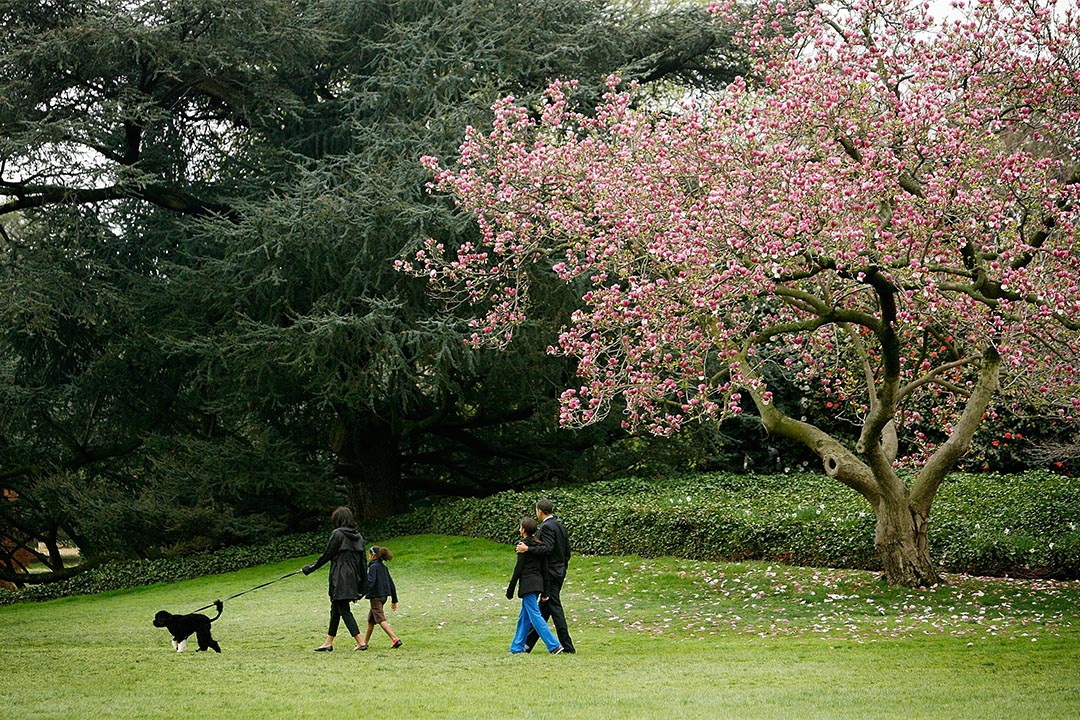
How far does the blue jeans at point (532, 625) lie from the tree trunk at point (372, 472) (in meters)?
13.2

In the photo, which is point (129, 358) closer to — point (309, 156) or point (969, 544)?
point (309, 156)

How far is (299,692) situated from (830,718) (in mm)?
3752

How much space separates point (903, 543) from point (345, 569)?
6.63 metres

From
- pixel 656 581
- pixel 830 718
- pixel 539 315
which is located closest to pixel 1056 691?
pixel 830 718

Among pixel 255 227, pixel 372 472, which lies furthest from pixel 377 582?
pixel 372 472

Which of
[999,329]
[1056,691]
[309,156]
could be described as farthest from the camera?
[309,156]

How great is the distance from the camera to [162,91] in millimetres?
20797

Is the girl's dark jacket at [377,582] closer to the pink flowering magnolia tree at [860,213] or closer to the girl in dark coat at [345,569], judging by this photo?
the girl in dark coat at [345,569]

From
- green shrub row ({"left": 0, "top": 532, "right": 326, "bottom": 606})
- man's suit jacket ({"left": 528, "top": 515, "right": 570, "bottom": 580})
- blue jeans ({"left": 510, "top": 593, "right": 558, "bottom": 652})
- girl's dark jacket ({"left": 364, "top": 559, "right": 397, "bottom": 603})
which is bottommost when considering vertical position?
green shrub row ({"left": 0, "top": 532, "right": 326, "bottom": 606})

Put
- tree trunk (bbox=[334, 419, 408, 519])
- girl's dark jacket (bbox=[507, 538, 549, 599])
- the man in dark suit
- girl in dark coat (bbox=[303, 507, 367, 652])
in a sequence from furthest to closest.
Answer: tree trunk (bbox=[334, 419, 408, 519])
girl in dark coat (bbox=[303, 507, 367, 652])
the man in dark suit
girl's dark jacket (bbox=[507, 538, 549, 599])

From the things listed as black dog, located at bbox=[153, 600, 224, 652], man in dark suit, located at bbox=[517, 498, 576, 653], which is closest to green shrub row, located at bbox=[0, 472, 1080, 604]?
man in dark suit, located at bbox=[517, 498, 576, 653]

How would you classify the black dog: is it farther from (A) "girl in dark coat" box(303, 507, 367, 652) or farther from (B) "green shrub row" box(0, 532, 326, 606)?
(B) "green shrub row" box(0, 532, 326, 606)

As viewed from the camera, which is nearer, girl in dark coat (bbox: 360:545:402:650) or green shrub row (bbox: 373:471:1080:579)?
girl in dark coat (bbox: 360:545:402:650)

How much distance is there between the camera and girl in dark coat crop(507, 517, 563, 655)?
10.4 metres
